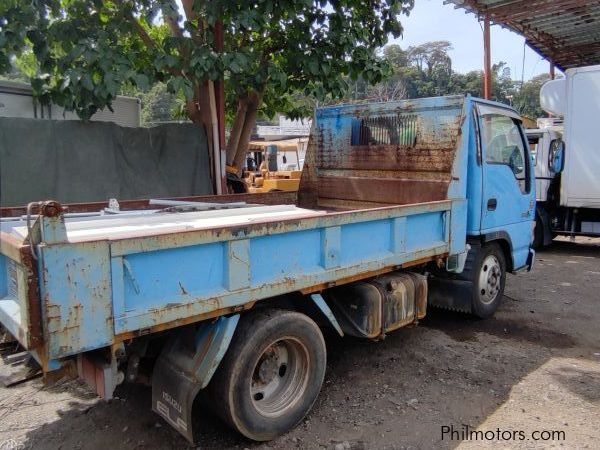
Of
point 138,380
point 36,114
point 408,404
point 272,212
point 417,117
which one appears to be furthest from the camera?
point 36,114

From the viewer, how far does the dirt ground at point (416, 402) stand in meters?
3.10

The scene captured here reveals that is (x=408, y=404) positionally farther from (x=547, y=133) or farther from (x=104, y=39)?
(x=547, y=133)

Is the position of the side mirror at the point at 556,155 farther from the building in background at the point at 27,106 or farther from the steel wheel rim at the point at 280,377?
the building in background at the point at 27,106

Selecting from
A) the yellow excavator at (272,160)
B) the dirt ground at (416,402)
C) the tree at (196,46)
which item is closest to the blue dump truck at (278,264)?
the dirt ground at (416,402)

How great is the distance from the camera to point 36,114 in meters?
6.53

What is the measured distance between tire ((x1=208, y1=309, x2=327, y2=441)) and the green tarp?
3.84m

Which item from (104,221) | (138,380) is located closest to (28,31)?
(104,221)

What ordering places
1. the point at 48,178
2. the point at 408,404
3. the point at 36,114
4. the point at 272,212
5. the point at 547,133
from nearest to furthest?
the point at 408,404 < the point at 272,212 < the point at 48,178 < the point at 36,114 < the point at 547,133

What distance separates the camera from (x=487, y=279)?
5223 millimetres

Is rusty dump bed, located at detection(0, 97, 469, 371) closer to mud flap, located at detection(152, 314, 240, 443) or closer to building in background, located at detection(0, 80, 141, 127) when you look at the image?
mud flap, located at detection(152, 314, 240, 443)

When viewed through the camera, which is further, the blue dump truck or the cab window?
the cab window

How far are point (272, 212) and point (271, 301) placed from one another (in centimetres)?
96

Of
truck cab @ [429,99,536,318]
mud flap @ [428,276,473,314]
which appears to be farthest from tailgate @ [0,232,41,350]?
mud flap @ [428,276,473,314]

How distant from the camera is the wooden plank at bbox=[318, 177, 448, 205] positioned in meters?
4.72
